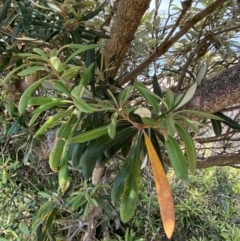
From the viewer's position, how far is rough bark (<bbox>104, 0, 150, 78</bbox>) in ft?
2.65

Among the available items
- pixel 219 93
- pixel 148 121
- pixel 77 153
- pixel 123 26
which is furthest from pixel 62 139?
pixel 123 26

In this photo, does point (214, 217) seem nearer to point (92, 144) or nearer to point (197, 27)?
point (197, 27)

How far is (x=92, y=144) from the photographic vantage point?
56cm

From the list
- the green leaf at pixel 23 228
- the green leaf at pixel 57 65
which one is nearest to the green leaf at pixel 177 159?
the green leaf at pixel 57 65

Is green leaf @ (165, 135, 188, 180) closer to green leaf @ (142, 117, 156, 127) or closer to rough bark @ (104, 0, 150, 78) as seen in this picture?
green leaf @ (142, 117, 156, 127)

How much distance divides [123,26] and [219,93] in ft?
1.27

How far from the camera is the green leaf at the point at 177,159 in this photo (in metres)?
0.45

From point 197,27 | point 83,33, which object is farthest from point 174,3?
point 83,33

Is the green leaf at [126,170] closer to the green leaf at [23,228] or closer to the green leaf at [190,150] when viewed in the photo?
the green leaf at [190,150]

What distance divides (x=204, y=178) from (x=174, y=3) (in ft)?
2.74

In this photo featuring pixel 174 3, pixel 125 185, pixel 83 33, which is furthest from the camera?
pixel 174 3

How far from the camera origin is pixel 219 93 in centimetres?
56

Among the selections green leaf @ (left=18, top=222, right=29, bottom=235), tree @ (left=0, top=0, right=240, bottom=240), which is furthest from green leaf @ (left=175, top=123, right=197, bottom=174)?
green leaf @ (left=18, top=222, right=29, bottom=235)

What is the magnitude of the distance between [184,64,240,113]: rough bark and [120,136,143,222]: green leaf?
0.43 ft
